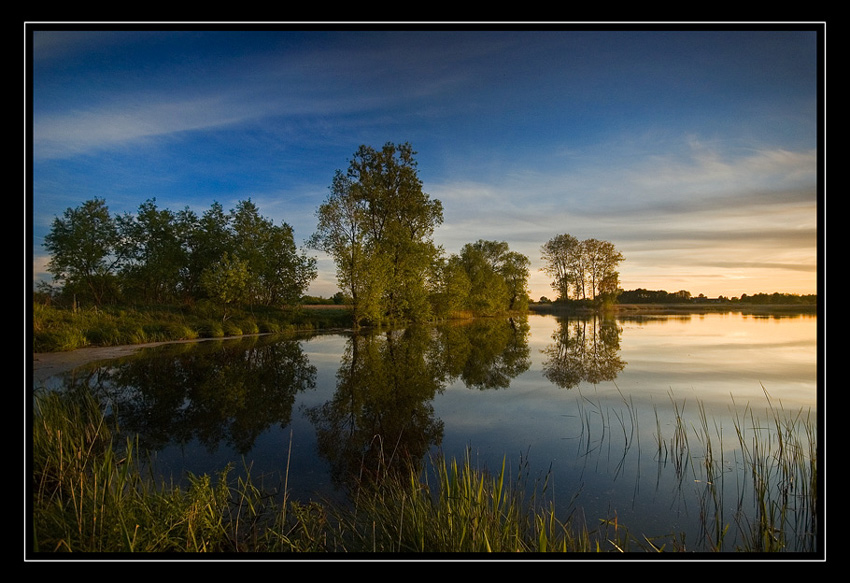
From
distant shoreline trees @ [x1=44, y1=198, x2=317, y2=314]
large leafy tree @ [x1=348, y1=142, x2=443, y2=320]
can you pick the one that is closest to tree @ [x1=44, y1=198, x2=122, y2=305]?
distant shoreline trees @ [x1=44, y1=198, x2=317, y2=314]

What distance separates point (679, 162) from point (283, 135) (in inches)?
222

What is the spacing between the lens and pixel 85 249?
23.5 meters

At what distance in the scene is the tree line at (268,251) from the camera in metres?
23.7

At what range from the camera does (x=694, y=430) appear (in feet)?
20.2

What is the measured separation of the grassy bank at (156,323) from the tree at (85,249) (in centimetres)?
337

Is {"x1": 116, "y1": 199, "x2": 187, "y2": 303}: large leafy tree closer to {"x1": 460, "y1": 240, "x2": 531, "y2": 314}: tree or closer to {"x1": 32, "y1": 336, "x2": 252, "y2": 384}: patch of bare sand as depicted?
{"x1": 32, "y1": 336, "x2": 252, "y2": 384}: patch of bare sand


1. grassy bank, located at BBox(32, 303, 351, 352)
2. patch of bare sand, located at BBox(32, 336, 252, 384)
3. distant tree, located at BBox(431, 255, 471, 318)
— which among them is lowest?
patch of bare sand, located at BBox(32, 336, 252, 384)

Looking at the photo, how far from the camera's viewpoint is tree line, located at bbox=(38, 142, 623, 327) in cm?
2372

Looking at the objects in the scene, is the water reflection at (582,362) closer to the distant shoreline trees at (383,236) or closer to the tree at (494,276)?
the distant shoreline trees at (383,236)

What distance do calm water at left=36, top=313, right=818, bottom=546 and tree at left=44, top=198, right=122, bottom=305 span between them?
1281 cm

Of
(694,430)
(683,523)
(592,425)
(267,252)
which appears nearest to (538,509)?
(683,523)

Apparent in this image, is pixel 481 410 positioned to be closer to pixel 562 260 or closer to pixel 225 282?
pixel 562 260

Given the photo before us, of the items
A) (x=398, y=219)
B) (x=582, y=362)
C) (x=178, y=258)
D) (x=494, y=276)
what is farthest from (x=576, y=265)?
(x=494, y=276)
